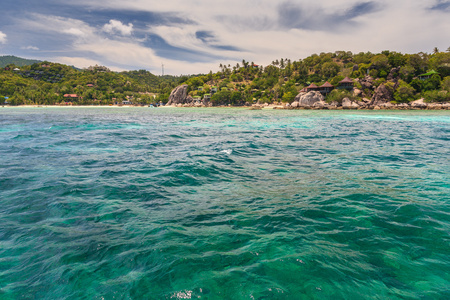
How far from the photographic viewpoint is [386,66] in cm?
10231

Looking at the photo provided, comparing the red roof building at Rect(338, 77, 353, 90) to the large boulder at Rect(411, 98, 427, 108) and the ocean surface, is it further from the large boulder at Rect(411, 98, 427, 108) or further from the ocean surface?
the ocean surface

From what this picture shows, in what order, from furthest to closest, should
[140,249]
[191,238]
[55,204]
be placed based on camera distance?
1. [55,204]
2. [191,238]
3. [140,249]

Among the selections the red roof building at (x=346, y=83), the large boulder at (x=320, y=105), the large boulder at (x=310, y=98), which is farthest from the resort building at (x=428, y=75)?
the large boulder at (x=320, y=105)

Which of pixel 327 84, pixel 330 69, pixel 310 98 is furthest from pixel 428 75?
pixel 330 69

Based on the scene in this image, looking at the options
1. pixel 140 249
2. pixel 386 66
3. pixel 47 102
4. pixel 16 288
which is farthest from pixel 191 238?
pixel 47 102

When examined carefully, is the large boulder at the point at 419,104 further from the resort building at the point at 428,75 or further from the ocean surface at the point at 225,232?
the ocean surface at the point at 225,232

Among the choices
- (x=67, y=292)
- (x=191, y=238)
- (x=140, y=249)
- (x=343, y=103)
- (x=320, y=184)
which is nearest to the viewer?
(x=67, y=292)

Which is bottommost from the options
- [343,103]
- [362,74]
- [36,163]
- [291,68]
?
[36,163]

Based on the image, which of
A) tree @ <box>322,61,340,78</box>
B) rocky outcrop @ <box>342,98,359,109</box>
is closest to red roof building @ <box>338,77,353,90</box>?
rocky outcrop @ <box>342,98,359,109</box>

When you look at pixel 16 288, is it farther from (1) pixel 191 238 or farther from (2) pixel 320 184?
(2) pixel 320 184

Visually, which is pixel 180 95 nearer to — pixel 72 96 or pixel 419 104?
pixel 72 96

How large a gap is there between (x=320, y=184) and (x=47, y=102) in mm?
199065

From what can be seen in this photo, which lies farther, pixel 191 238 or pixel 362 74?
pixel 362 74

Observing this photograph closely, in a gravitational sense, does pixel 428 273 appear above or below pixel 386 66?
below
